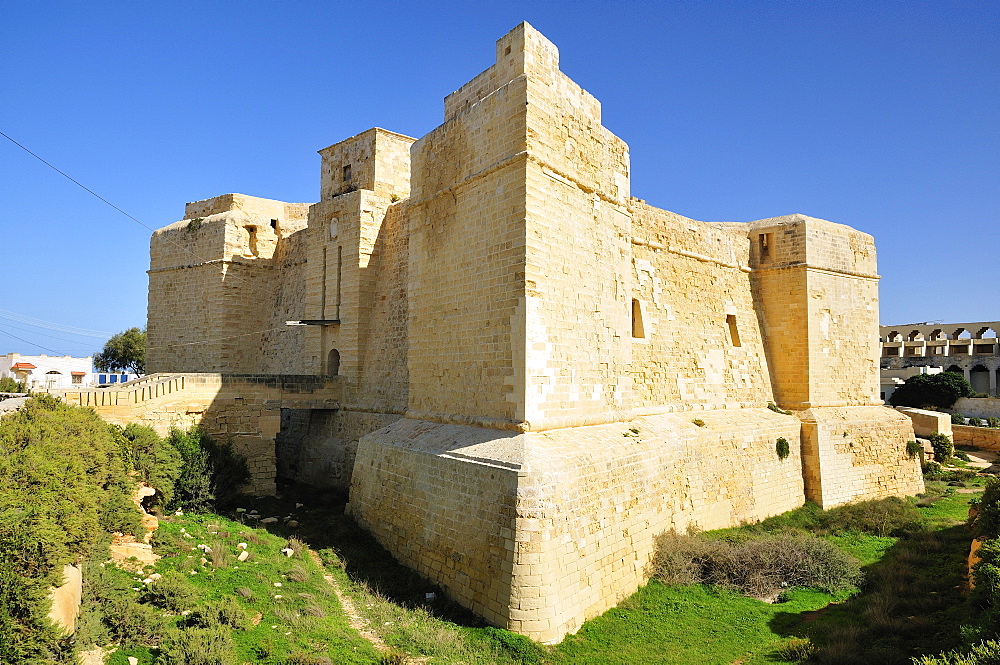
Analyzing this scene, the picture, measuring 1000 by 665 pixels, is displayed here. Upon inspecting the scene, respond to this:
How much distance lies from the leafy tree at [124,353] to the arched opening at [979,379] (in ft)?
161

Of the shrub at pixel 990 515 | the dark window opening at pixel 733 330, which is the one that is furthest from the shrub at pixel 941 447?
the shrub at pixel 990 515

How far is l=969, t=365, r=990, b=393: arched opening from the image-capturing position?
33.9 m

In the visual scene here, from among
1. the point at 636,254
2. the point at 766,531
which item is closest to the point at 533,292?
the point at 636,254

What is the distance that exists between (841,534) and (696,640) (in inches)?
237

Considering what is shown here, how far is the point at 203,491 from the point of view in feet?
33.4

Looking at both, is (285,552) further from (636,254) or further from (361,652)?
(636,254)

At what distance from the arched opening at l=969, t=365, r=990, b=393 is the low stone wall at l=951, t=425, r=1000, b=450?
48.9ft

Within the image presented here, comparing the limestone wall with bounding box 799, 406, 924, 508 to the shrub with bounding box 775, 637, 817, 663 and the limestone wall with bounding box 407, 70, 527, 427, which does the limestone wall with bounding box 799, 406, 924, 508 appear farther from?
the limestone wall with bounding box 407, 70, 527, 427

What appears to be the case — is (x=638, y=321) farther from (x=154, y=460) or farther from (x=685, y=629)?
(x=154, y=460)

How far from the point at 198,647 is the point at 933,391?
3364cm

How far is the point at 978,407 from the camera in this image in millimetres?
27500

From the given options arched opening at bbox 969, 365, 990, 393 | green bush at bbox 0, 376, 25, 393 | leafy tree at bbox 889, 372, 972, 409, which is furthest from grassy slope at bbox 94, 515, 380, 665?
arched opening at bbox 969, 365, 990, 393

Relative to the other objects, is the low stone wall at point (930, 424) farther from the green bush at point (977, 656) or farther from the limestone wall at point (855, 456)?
the green bush at point (977, 656)

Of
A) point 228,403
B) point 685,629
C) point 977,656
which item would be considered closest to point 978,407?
point 685,629
